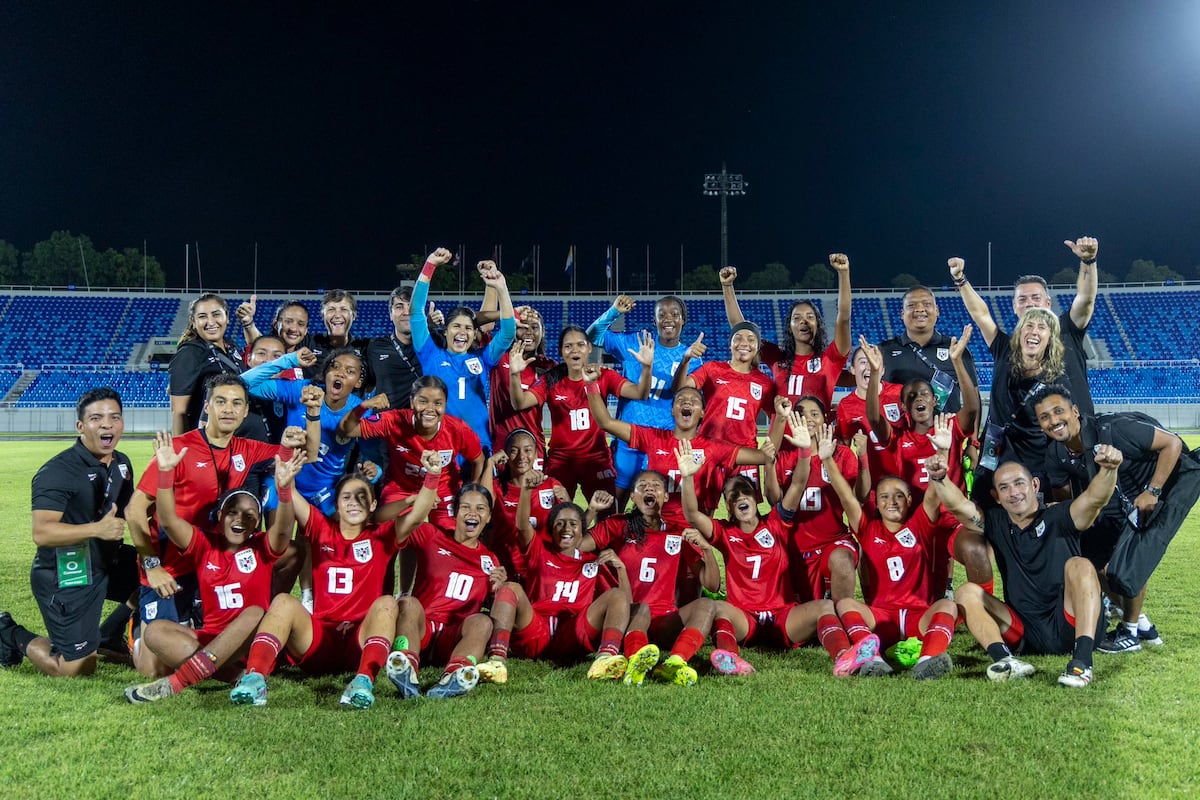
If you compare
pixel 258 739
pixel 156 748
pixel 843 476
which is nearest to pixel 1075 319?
pixel 843 476

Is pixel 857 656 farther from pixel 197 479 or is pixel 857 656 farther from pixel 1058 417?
pixel 197 479

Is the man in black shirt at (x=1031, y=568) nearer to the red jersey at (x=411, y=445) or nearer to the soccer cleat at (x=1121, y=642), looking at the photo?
the soccer cleat at (x=1121, y=642)

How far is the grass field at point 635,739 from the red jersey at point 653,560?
84 centimetres

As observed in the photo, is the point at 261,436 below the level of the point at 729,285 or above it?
below

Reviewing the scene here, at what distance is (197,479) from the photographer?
17.9ft

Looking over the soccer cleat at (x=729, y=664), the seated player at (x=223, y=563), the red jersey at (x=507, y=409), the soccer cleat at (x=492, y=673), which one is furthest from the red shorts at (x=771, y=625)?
the seated player at (x=223, y=563)

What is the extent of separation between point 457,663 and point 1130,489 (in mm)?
4299

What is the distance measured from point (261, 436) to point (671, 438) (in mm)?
2970

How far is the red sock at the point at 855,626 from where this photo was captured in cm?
510

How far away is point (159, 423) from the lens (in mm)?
31594

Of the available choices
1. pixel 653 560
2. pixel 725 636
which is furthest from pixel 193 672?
pixel 725 636

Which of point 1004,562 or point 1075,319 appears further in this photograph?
point 1075,319

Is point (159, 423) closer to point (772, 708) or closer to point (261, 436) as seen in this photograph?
point (261, 436)

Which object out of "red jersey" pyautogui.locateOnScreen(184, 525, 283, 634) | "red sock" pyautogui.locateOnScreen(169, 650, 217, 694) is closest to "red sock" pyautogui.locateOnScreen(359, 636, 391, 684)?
"red sock" pyautogui.locateOnScreen(169, 650, 217, 694)
